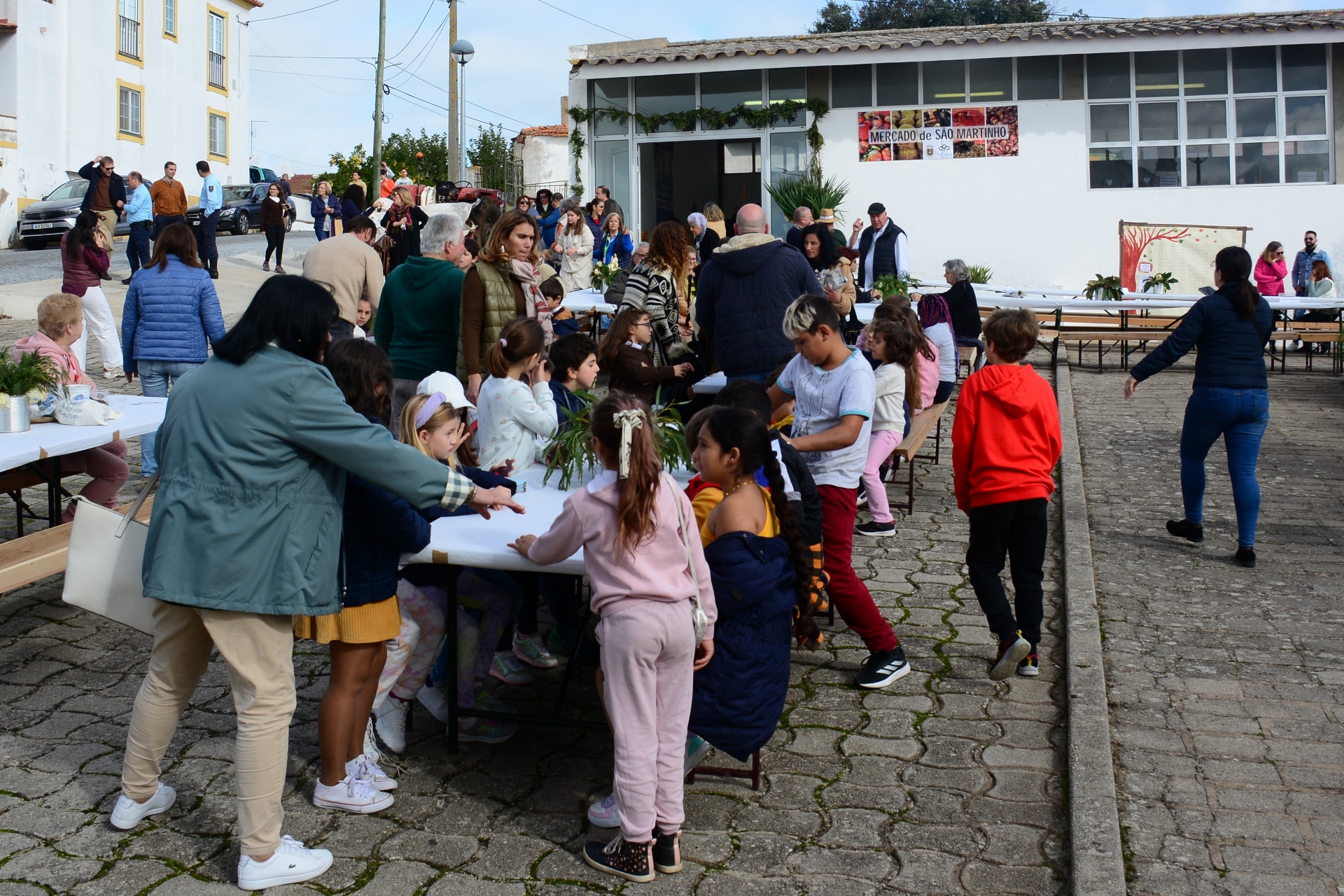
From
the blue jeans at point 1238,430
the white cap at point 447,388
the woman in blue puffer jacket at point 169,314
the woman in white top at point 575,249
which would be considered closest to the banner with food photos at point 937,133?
the woman in white top at point 575,249

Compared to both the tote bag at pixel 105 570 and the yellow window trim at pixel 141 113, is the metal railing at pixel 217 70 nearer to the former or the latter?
the yellow window trim at pixel 141 113

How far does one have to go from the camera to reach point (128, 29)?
33906mm

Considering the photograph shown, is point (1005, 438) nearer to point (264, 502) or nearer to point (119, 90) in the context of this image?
point (264, 502)

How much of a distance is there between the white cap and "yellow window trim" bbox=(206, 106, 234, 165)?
123 ft

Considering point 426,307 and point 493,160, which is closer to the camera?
point 426,307

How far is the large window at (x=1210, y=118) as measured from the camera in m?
18.3

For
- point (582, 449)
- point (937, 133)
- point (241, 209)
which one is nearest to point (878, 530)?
point (582, 449)

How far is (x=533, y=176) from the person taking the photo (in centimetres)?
3988

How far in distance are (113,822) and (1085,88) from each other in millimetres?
18209

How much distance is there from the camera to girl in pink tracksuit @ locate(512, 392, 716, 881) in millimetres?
3438

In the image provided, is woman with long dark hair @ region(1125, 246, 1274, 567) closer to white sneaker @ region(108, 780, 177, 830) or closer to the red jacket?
the red jacket

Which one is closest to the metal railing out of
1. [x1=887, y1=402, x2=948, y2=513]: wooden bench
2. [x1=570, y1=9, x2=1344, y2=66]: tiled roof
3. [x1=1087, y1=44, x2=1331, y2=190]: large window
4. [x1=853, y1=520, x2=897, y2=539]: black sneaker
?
[x1=570, y1=9, x2=1344, y2=66]: tiled roof

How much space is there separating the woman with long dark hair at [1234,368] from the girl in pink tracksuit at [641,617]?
4301 mm

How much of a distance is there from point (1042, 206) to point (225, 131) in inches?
1162
